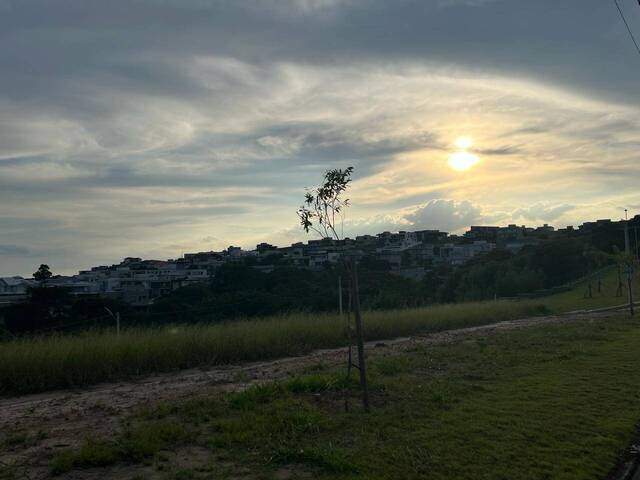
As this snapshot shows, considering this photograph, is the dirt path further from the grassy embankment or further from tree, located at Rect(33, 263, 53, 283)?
tree, located at Rect(33, 263, 53, 283)

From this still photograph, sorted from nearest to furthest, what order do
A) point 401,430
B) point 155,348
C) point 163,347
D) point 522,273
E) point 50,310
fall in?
point 401,430, point 155,348, point 163,347, point 50,310, point 522,273

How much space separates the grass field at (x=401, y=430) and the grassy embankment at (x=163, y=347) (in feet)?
16.0

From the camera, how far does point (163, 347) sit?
1538cm

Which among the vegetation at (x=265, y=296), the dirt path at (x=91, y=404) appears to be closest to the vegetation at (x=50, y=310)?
the vegetation at (x=265, y=296)

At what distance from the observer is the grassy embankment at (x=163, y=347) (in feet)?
41.9

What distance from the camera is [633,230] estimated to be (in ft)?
225

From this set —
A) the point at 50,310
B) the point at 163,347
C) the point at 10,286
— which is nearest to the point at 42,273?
the point at 10,286

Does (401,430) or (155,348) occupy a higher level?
(155,348)

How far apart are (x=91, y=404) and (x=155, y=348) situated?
16.4ft

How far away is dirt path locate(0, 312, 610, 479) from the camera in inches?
277

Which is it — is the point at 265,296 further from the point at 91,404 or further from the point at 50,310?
the point at 91,404

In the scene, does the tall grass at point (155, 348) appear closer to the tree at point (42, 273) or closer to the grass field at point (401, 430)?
the grass field at point (401, 430)

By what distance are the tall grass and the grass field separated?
4.87 meters

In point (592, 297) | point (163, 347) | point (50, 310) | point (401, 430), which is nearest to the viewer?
point (401, 430)
